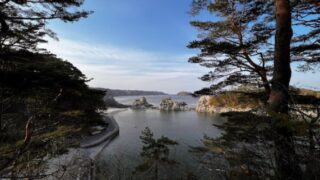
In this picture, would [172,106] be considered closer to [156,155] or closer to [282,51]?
[156,155]

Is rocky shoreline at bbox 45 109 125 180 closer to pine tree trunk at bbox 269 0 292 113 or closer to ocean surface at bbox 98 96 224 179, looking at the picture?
ocean surface at bbox 98 96 224 179

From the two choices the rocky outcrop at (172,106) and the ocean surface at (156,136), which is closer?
the ocean surface at (156,136)

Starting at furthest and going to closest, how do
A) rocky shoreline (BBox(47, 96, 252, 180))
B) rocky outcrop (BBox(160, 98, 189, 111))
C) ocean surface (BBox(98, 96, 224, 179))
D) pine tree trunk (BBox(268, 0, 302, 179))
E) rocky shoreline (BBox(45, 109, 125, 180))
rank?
rocky outcrop (BBox(160, 98, 189, 111)), ocean surface (BBox(98, 96, 224, 179)), rocky shoreline (BBox(47, 96, 252, 180)), rocky shoreline (BBox(45, 109, 125, 180)), pine tree trunk (BBox(268, 0, 302, 179))

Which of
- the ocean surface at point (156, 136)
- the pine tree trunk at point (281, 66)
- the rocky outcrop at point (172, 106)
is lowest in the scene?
the ocean surface at point (156, 136)

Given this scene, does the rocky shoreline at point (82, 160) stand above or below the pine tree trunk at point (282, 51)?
below

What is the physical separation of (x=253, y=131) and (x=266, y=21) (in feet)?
18.8

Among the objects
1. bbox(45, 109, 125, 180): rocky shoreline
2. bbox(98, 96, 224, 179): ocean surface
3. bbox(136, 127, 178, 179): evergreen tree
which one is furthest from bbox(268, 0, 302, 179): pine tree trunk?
bbox(136, 127, 178, 179): evergreen tree

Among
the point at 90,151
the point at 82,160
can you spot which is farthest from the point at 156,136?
the point at 82,160

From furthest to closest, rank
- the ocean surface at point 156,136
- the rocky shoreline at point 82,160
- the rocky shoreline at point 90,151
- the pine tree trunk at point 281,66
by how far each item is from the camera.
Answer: the ocean surface at point 156,136, the rocky shoreline at point 90,151, the rocky shoreline at point 82,160, the pine tree trunk at point 281,66

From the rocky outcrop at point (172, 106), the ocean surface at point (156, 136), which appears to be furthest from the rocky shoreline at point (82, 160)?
the rocky outcrop at point (172, 106)

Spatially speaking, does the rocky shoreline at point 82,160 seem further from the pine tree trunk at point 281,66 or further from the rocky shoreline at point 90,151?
the pine tree trunk at point 281,66

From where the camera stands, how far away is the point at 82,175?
558 cm

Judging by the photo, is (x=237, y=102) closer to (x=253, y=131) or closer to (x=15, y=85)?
(x=253, y=131)

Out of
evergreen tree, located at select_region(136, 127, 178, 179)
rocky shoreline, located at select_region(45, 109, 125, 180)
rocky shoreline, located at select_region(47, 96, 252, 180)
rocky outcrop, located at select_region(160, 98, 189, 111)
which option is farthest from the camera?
rocky outcrop, located at select_region(160, 98, 189, 111)
